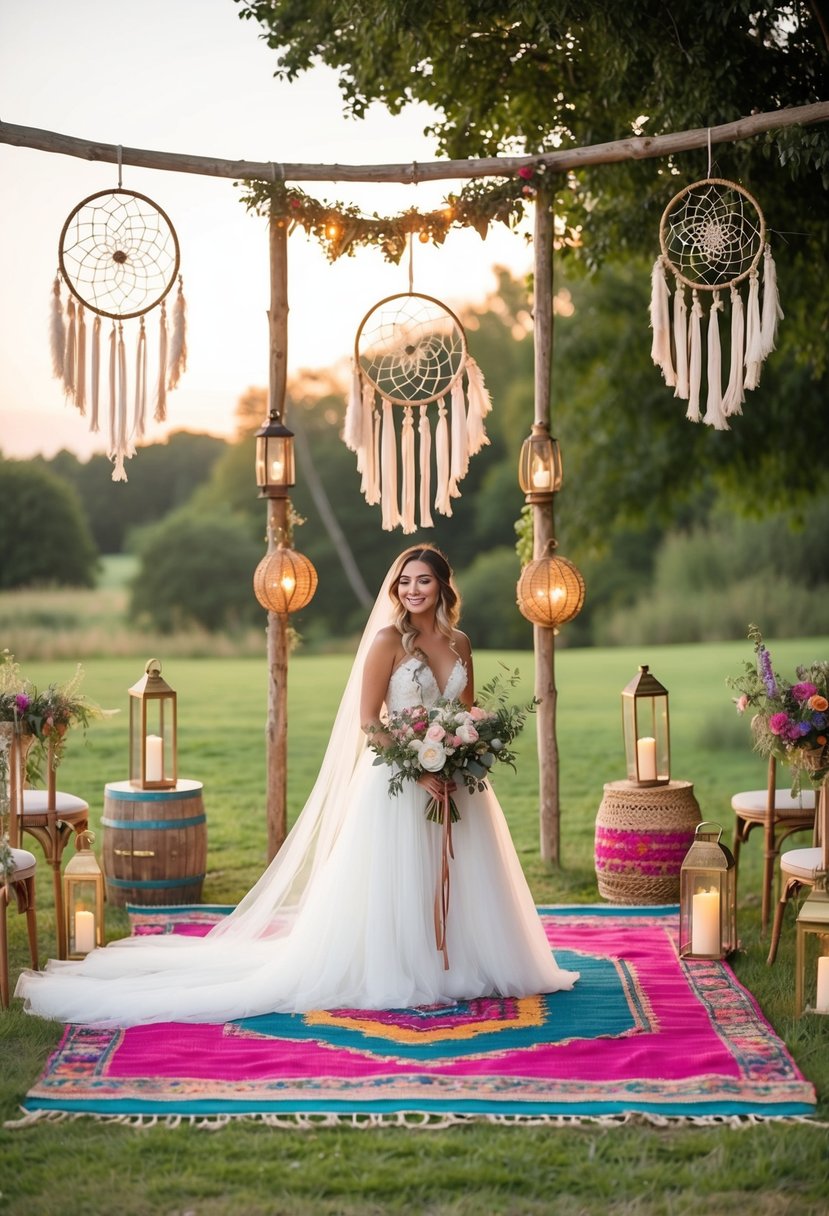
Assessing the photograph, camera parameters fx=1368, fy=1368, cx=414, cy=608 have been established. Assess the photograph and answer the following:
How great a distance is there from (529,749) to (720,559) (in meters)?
8.13

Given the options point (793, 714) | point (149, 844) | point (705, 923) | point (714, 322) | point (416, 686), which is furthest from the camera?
point (149, 844)

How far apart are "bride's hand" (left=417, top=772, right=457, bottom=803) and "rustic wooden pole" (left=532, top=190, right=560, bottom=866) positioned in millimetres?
1881

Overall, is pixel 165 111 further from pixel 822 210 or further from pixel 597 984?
pixel 597 984

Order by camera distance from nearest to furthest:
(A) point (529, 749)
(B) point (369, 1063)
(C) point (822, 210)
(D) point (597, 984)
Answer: (B) point (369, 1063)
(D) point (597, 984)
(C) point (822, 210)
(A) point (529, 749)

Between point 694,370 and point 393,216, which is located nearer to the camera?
point 694,370

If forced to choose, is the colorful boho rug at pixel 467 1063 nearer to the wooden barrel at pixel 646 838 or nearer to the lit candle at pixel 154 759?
the wooden barrel at pixel 646 838

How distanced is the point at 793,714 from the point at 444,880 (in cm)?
142

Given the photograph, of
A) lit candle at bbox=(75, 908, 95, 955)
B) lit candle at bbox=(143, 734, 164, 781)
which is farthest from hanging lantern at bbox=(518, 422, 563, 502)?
lit candle at bbox=(75, 908, 95, 955)

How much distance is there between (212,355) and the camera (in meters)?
16.3

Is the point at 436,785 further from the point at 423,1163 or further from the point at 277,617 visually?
the point at 277,617

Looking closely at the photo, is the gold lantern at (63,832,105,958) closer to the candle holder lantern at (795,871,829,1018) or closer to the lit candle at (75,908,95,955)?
the lit candle at (75,908,95,955)

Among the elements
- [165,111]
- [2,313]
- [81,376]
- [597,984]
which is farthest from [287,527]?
[2,313]

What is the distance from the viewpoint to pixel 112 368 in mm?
5773

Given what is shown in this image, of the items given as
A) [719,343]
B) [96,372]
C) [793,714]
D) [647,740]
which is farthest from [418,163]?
[793,714]
